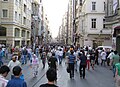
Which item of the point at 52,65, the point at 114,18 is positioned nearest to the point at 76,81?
the point at 52,65

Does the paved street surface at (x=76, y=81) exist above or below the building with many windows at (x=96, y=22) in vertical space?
below

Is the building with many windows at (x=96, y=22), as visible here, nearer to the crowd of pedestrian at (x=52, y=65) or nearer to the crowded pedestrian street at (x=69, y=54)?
the crowded pedestrian street at (x=69, y=54)

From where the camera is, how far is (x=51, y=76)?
15.9ft

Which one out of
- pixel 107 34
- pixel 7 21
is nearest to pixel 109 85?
pixel 7 21

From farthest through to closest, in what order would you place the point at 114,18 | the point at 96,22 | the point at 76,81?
1. the point at 96,22
2. the point at 114,18
3. the point at 76,81

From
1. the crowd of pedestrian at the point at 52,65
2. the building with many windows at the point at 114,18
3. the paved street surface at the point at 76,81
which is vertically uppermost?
the building with many windows at the point at 114,18

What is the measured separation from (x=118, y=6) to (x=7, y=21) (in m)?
17.8

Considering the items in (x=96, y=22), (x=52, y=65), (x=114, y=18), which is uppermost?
(x=96, y=22)

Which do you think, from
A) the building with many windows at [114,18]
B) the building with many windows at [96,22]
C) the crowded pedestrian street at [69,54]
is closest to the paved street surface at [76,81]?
the crowded pedestrian street at [69,54]

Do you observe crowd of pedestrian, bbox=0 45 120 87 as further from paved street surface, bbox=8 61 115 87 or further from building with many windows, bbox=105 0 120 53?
building with many windows, bbox=105 0 120 53

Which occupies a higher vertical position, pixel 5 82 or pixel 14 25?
pixel 14 25

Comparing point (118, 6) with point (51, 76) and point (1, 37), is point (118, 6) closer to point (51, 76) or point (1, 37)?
point (1, 37)

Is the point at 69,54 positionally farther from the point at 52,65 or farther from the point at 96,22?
the point at 96,22

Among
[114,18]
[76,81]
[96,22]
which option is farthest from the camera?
[96,22]
